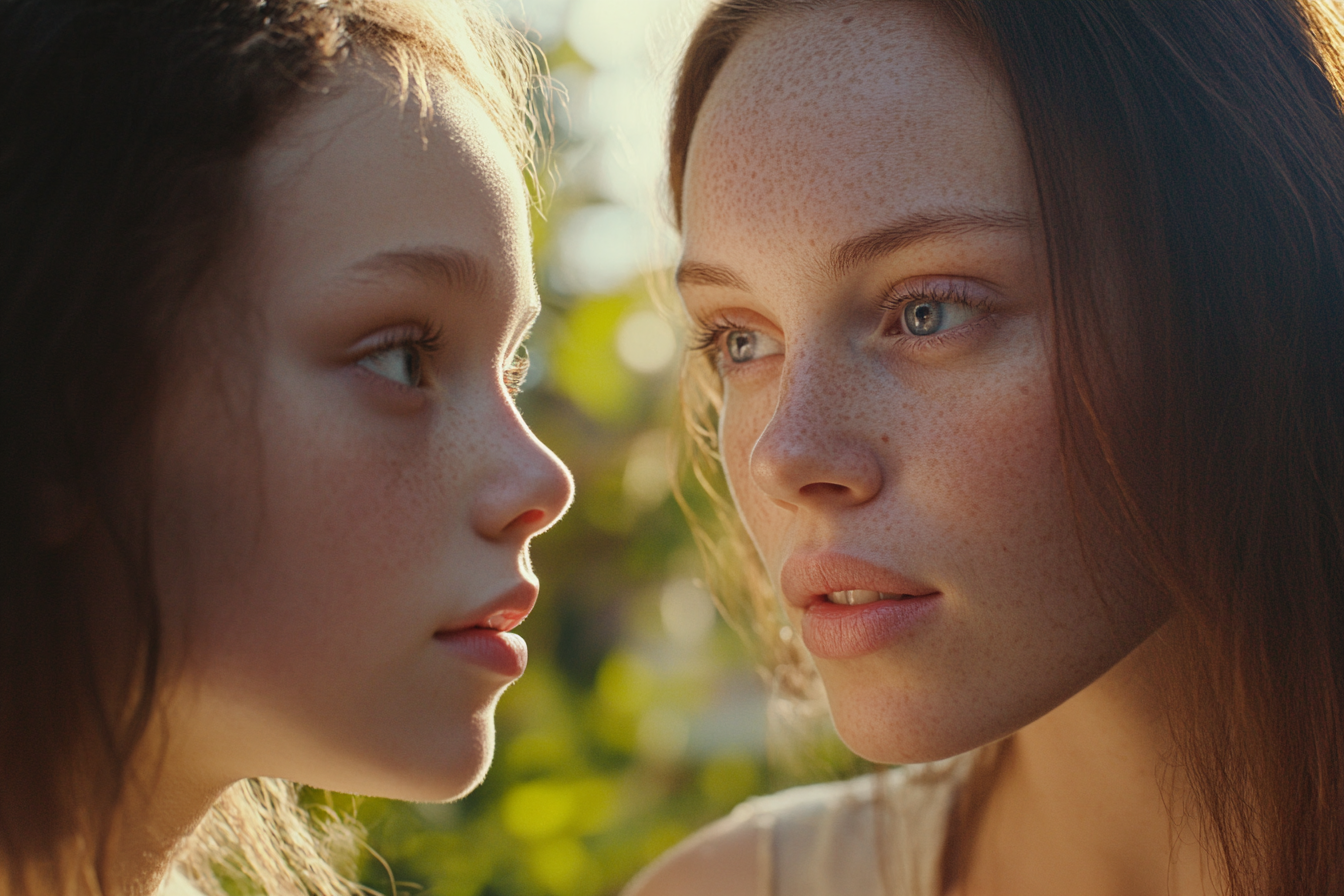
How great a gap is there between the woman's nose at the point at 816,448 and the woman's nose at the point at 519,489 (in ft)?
0.78

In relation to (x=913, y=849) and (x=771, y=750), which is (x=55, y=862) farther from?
(x=771, y=750)

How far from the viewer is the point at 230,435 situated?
1033 mm

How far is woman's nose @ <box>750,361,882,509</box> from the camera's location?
1.19 meters

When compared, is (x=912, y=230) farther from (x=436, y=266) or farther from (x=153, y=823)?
(x=153, y=823)

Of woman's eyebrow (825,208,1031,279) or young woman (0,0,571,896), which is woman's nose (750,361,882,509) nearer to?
woman's eyebrow (825,208,1031,279)

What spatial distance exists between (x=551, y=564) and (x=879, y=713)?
Result: 4.30 ft

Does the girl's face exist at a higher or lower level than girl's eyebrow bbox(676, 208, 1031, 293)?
lower

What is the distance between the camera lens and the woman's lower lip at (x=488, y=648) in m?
1.15

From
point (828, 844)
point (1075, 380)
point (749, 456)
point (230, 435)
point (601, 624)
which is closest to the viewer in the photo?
point (230, 435)

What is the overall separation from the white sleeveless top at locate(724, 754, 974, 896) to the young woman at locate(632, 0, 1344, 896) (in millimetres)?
503

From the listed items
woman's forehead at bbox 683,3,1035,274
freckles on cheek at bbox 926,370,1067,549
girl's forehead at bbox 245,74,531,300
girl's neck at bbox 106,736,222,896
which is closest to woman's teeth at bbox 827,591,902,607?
freckles on cheek at bbox 926,370,1067,549

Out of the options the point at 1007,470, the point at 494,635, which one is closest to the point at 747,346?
the point at 1007,470

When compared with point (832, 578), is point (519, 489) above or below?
above

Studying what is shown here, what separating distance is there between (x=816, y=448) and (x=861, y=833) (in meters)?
0.87
